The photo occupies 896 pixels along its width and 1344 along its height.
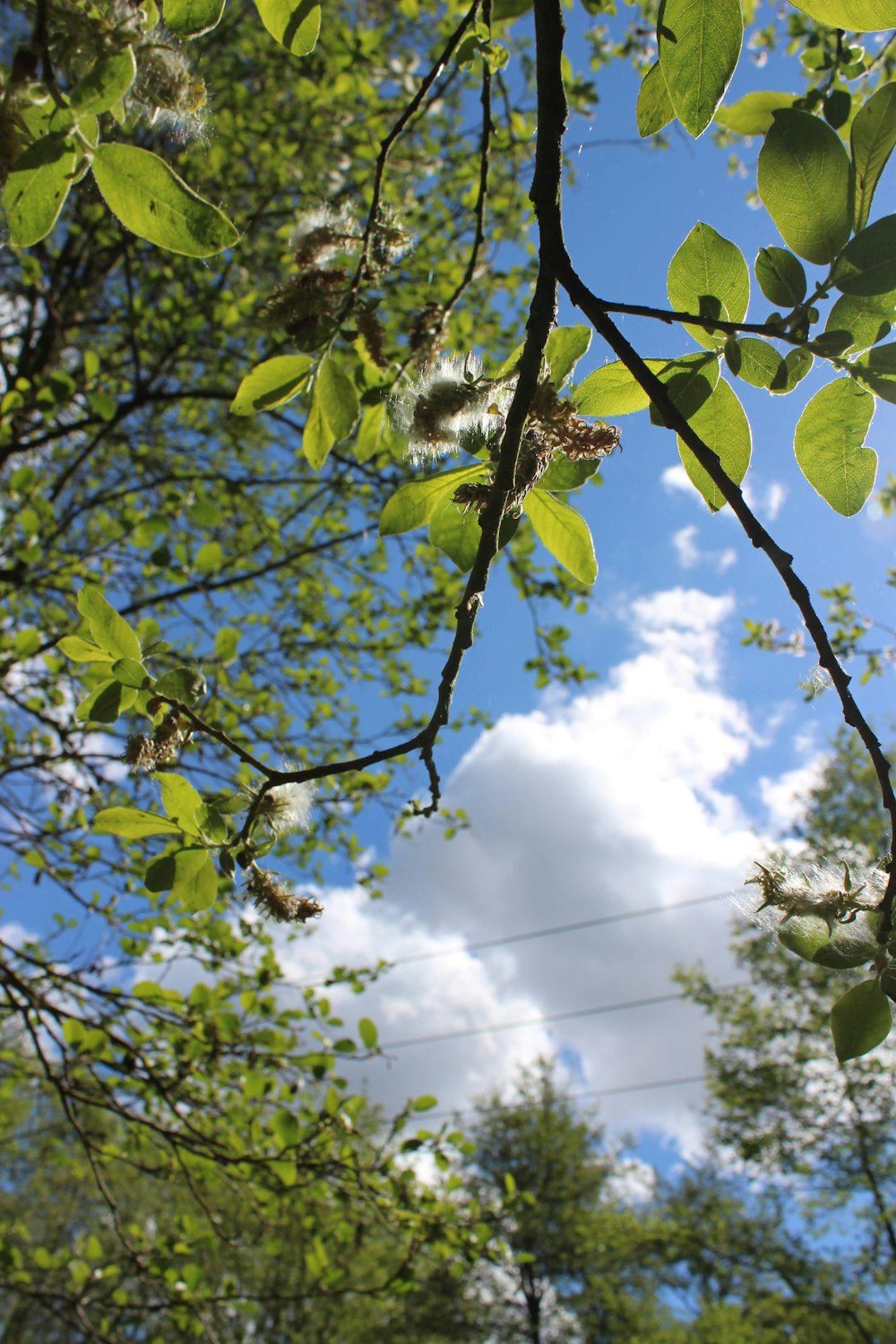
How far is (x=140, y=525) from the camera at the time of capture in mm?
2693

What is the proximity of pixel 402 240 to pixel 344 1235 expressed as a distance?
3.69 meters

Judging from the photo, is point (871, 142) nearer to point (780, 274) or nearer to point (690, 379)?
point (780, 274)

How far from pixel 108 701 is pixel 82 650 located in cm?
9

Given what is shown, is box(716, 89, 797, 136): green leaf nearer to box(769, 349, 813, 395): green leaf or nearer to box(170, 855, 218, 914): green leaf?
box(769, 349, 813, 395): green leaf

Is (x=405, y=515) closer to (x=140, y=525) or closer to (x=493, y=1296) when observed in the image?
(x=140, y=525)

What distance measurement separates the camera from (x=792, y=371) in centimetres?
88

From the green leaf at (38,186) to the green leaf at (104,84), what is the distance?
0.03 m

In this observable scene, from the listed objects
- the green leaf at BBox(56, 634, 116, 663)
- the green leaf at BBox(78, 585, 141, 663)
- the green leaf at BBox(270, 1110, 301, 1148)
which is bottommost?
the green leaf at BBox(270, 1110, 301, 1148)

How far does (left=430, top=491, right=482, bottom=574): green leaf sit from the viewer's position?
1.15 metres

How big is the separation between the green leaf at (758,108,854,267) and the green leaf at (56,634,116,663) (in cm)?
93

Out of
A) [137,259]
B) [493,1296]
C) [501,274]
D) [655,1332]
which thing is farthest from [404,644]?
[493,1296]

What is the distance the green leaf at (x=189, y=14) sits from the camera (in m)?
0.80

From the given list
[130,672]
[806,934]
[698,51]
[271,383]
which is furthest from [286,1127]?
[698,51]

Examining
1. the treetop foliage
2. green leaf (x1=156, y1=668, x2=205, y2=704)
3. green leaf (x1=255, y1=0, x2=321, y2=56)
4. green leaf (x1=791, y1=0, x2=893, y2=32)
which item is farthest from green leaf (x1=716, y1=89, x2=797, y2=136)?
green leaf (x1=156, y1=668, x2=205, y2=704)
